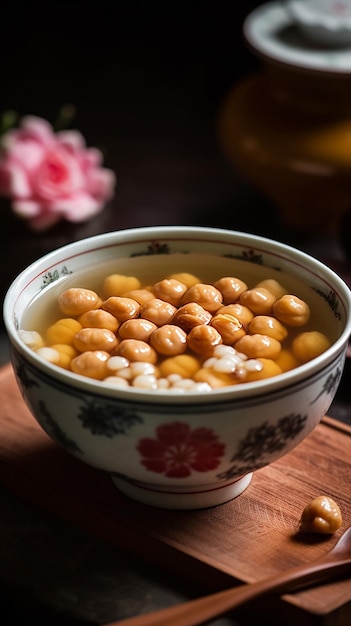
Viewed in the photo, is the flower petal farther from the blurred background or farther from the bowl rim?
the bowl rim

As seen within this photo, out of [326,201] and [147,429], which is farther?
[326,201]

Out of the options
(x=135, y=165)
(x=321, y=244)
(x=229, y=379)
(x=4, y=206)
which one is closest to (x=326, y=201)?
(x=321, y=244)

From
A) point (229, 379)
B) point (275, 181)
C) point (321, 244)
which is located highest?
point (229, 379)

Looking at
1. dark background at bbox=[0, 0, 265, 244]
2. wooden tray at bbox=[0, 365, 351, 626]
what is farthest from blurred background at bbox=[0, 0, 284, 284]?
wooden tray at bbox=[0, 365, 351, 626]

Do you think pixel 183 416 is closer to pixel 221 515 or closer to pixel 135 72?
pixel 221 515

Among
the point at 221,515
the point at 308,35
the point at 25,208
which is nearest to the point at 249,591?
the point at 221,515

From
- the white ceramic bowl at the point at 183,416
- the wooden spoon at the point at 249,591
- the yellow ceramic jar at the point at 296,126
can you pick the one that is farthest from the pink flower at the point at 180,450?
the yellow ceramic jar at the point at 296,126

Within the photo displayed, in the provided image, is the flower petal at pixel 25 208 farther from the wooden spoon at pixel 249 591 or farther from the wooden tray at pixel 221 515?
the wooden spoon at pixel 249 591

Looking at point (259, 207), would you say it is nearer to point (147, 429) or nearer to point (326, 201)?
point (326, 201)
